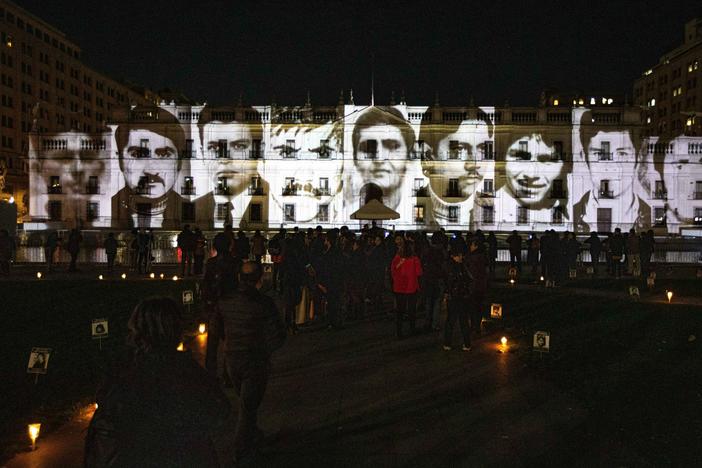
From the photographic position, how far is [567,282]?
19.4 metres

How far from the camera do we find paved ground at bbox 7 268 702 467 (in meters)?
5.46

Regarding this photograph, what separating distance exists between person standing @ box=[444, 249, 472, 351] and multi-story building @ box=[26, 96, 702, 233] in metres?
40.6

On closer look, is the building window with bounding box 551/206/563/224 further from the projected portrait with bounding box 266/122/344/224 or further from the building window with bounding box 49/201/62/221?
the building window with bounding box 49/201/62/221

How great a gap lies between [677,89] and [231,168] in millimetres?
60337

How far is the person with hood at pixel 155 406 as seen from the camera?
2.81 metres

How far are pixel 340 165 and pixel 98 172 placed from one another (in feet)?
64.7

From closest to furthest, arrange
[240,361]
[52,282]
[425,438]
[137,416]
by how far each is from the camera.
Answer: [137,416], [240,361], [425,438], [52,282]

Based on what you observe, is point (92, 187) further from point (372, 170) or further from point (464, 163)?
point (464, 163)

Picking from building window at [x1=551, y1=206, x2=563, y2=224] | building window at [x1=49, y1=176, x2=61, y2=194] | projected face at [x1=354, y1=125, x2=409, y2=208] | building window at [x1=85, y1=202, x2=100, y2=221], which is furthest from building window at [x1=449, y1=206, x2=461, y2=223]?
building window at [x1=49, y1=176, x2=61, y2=194]

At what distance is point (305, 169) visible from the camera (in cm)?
5144

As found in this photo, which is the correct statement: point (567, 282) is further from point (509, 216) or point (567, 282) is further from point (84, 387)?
point (509, 216)

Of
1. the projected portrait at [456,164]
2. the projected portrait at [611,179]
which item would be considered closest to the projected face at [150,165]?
the projected portrait at [456,164]

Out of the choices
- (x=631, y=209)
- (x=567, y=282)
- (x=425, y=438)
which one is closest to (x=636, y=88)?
(x=631, y=209)

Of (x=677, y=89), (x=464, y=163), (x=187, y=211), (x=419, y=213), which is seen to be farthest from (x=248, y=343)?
(x=677, y=89)
